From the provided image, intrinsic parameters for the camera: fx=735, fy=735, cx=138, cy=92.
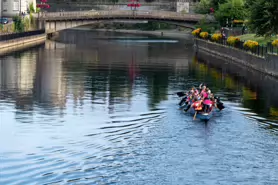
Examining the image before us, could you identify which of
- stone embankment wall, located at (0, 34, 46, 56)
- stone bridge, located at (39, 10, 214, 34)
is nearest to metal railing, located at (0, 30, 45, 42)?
stone embankment wall, located at (0, 34, 46, 56)

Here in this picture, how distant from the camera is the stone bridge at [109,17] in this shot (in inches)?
6412

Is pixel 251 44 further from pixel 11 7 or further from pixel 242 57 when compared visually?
pixel 11 7

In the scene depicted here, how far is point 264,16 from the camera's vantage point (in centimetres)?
7938

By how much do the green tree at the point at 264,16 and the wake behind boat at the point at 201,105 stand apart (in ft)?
88.1

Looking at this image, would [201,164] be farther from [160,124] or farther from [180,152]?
[160,124]

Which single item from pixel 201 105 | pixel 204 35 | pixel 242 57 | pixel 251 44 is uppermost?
pixel 251 44

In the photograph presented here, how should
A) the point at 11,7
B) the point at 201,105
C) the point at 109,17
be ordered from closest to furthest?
1. the point at 201,105
2. the point at 109,17
3. the point at 11,7

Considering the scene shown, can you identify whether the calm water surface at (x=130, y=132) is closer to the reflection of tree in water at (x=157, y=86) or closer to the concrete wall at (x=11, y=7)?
the reflection of tree in water at (x=157, y=86)

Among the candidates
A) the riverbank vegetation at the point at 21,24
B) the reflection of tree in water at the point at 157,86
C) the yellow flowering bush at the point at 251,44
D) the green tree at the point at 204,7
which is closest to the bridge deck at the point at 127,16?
the riverbank vegetation at the point at 21,24

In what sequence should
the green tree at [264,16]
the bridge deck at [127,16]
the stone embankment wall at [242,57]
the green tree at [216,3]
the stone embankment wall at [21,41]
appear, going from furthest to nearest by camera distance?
the bridge deck at [127,16], the green tree at [216,3], the stone embankment wall at [21,41], the green tree at [264,16], the stone embankment wall at [242,57]

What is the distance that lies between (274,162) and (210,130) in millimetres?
8301

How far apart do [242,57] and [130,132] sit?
53.9m

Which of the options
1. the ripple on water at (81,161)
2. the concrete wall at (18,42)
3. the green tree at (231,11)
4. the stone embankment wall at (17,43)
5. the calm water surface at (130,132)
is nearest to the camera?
the ripple on water at (81,161)

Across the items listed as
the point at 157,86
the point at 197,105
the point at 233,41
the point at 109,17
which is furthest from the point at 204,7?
the point at 197,105
